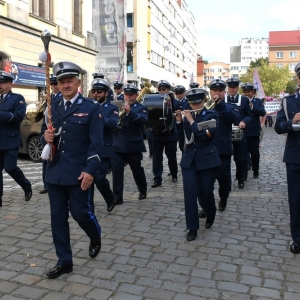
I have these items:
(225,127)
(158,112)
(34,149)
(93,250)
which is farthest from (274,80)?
(93,250)

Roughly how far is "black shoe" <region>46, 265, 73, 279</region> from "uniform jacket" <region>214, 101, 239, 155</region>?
10.6 ft

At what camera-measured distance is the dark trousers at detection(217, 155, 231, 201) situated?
6453 millimetres

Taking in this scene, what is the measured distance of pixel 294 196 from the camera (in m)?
4.92

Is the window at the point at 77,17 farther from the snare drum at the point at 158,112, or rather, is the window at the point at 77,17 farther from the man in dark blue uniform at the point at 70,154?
the man in dark blue uniform at the point at 70,154

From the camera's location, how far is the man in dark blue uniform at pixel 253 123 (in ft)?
30.2

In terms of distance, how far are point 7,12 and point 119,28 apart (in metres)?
13.6

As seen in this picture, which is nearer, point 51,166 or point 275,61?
point 51,166

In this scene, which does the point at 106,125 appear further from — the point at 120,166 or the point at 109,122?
the point at 120,166

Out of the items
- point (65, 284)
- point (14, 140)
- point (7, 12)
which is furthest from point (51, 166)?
point (7, 12)

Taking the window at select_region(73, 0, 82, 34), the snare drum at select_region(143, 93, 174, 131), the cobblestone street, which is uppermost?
the window at select_region(73, 0, 82, 34)

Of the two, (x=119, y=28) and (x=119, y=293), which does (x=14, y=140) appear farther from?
(x=119, y=28)

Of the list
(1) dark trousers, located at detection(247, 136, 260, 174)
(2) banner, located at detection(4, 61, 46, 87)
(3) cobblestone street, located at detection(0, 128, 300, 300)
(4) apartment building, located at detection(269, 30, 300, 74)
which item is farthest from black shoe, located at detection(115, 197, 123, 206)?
(4) apartment building, located at detection(269, 30, 300, 74)

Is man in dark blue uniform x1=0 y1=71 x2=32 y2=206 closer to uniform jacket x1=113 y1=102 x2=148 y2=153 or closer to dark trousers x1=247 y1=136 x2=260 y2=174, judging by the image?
uniform jacket x1=113 y1=102 x2=148 y2=153

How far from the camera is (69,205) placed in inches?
169
